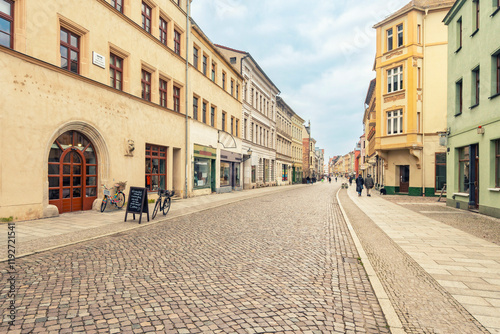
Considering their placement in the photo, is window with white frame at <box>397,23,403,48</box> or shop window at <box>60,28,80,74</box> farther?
window with white frame at <box>397,23,403,48</box>

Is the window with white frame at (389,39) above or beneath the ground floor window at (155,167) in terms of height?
above

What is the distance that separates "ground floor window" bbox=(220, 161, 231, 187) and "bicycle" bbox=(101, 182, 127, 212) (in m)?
12.7

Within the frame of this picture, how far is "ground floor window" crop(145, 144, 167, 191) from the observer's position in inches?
663

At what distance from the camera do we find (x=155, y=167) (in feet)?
57.6

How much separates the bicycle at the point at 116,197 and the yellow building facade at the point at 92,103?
0.32 m

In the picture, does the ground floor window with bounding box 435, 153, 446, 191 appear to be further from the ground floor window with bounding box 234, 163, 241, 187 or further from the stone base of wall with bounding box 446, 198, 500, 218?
the ground floor window with bounding box 234, 163, 241, 187

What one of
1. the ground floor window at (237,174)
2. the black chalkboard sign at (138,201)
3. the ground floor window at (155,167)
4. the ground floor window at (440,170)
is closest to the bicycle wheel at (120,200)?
the ground floor window at (155,167)

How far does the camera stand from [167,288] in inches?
171

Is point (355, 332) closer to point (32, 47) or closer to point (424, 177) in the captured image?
point (32, 47)

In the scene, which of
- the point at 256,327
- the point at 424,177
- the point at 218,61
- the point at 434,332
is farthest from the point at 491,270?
the point at 218,61

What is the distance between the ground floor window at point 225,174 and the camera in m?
26.7

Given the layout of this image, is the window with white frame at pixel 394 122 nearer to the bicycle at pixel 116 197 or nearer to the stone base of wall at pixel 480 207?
the stone base of wall at pixel 480 207

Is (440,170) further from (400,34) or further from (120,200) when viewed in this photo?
(120,200)

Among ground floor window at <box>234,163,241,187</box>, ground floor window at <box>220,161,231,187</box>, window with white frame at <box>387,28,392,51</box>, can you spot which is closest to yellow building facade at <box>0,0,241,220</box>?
ground floor window at <box>220,161,231,187</box>
